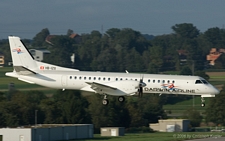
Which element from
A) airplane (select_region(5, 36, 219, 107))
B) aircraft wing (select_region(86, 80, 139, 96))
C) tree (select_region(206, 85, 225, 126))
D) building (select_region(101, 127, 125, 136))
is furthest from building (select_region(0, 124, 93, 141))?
tree (select_region(206, 85, 225, 126))

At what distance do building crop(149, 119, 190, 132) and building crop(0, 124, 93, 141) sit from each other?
62.5 ft

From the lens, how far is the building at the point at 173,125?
3595 inches

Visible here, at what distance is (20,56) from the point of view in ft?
172

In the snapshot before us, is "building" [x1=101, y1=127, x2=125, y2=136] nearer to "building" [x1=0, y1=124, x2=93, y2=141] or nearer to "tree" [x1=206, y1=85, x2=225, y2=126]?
"building" [x1=0, y1=124, x2=93, y2=141]

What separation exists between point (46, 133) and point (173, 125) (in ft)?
95.8

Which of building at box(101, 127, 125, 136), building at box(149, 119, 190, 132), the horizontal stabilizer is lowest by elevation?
building at box(101, 127, 125, 136)

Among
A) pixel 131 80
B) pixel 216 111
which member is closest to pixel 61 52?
pixel 216 111

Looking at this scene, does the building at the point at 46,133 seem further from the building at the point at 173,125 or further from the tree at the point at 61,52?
the tree at the point at 61,52

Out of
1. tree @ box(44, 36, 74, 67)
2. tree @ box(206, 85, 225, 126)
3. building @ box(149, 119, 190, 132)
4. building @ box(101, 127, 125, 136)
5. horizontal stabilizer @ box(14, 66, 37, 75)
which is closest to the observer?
horizontal stabilizer @ box(14, 66, 37, 75)

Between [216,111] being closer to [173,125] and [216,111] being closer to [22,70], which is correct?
[173,125]

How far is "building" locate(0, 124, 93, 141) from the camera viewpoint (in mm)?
64938

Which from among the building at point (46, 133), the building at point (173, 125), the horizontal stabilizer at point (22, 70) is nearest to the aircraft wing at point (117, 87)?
the horizontal stabilizer at point (22, 70)

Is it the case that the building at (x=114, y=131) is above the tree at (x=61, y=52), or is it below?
below

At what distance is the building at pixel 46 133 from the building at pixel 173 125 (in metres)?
19.0
